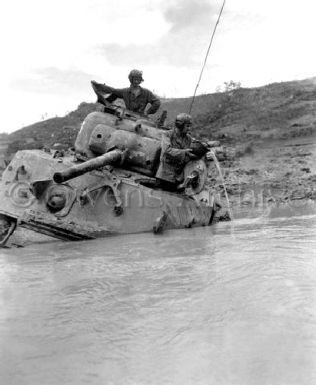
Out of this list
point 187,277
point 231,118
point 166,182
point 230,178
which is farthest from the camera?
point 231,118

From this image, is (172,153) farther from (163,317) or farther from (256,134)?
(256,134)

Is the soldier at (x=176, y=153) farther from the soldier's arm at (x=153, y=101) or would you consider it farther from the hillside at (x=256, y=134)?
the hillside at (x=256, y=134)

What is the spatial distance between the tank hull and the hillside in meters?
5.78

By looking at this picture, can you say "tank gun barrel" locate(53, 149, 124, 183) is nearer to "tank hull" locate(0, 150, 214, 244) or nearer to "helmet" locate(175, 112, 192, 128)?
"tank hull" locate(0, 150, 214, 244)

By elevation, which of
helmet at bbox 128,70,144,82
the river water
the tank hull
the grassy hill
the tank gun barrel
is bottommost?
the river water

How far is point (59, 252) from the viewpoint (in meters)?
5.96

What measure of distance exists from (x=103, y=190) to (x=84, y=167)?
1.65 ft

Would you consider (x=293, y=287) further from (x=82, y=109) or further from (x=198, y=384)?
(x=82, y=109)

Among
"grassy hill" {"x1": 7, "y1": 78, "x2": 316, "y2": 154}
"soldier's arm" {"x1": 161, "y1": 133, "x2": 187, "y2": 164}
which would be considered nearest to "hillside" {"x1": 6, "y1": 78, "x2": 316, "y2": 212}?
"grassy hill" {"x1": 7, "y1": 78, "x2": 316, "y2": 154}

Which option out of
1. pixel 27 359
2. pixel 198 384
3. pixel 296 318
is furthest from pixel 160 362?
pixel 296 318

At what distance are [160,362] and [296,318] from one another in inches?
34.3

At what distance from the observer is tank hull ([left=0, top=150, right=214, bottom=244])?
6.96m

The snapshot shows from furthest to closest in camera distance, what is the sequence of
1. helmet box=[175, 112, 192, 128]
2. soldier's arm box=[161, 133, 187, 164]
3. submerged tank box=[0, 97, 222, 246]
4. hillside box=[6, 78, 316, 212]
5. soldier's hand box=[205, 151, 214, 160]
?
1. hillside box=[6, 78, 316, 212]
2. soldier's hand box=[205, 151, 214, 160]
3. helmet box=[175, 112, 192, 128]
4. soldier's arm box=[161, 133, 187, 164]
5. submerged tank box=[0, 97, 222, 246]

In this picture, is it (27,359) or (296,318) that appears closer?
(27,359)
